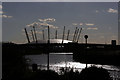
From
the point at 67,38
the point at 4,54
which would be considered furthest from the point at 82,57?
the point at 4,54

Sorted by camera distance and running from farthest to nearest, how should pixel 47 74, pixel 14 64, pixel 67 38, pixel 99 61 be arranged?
pixel 67 38 → pixel 99 61 → pixel 14 64 → pixel 47 74

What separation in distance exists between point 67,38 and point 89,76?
139m

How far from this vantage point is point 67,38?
15300 centimetres

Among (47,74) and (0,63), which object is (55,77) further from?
(0,63)

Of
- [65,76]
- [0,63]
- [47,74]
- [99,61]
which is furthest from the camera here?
[99,61]

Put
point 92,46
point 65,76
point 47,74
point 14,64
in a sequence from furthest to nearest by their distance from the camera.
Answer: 1. point 92,46
2. point 14,64
3. point 65,76
4. point 47,74

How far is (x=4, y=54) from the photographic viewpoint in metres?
18.4

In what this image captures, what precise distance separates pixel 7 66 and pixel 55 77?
4617mm

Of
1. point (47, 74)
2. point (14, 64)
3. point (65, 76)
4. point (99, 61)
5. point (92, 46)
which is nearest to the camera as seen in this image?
point (47, 74)

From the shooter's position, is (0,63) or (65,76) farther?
(0,63)

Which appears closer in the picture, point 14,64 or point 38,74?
point 38,74

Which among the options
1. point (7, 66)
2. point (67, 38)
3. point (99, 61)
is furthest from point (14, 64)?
point (67, 38)

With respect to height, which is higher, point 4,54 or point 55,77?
point 4,54

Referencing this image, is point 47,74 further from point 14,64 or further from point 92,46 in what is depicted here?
point 92,46
